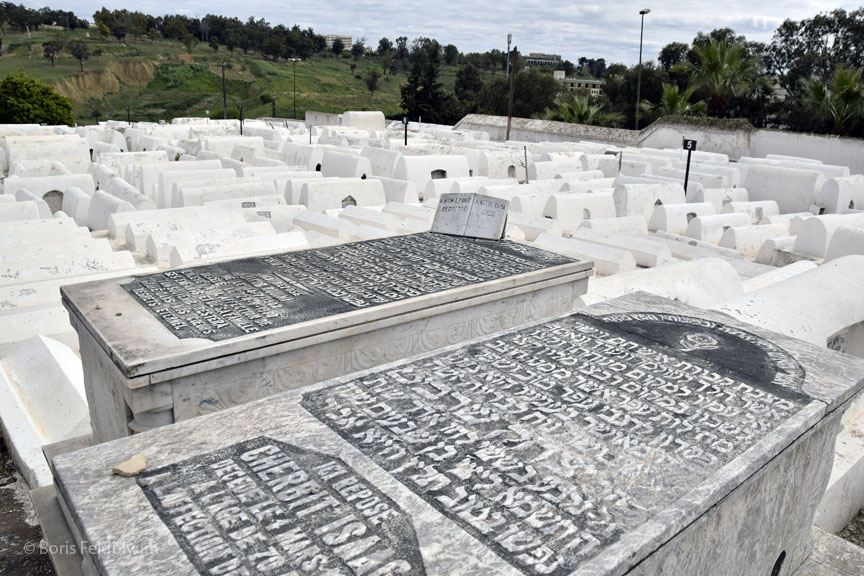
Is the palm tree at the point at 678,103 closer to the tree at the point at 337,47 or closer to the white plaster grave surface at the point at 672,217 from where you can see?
the white plaster grave surface at the point at 672,217

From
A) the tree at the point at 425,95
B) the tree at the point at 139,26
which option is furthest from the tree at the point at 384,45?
the tree at the point at 425,95

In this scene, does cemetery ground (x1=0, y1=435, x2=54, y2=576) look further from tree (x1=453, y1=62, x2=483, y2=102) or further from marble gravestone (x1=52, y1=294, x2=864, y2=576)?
tree (x1=453, y1=62, x2=483, y2=102)

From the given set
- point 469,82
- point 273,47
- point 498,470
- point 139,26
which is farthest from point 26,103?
point 139,26

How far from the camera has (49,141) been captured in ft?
51.6

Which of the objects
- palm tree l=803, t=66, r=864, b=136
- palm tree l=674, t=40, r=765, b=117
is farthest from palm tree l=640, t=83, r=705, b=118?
palm tree l=803, t=66, r=864, b=136

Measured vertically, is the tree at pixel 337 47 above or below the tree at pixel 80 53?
above

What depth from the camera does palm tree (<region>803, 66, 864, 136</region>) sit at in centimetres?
1988

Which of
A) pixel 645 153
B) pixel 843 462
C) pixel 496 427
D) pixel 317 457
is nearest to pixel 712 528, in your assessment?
pixel 496 427

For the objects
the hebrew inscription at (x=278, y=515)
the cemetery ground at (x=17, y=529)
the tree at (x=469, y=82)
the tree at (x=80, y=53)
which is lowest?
the cemetery ground at (x=17, y=529)

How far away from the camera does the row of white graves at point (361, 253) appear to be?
344 centimetres

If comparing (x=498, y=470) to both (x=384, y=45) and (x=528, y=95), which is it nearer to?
(x=528, y=95)

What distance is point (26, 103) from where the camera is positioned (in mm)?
25328

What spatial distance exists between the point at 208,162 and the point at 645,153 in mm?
11175

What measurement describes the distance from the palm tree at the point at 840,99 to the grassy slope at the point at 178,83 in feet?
91.3
